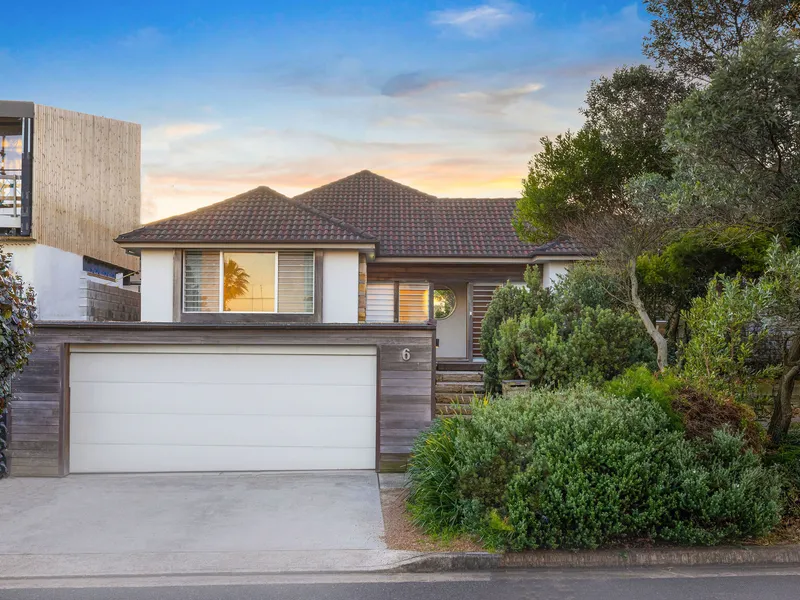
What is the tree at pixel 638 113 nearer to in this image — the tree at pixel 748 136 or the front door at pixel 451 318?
the tree at pixel 748 136

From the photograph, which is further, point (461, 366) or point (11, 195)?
point (461, 366)

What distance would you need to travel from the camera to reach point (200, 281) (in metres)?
14.2

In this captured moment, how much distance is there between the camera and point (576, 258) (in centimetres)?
1562

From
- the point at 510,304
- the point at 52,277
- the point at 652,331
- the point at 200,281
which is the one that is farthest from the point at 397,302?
the point at 52,277

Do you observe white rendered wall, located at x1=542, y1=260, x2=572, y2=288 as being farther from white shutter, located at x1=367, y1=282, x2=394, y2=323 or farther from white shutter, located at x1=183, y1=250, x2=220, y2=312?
white shutter, located at x1=183, y1=250, x2=220, y2=312

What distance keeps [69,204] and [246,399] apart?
7941mm

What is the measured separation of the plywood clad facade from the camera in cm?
1367

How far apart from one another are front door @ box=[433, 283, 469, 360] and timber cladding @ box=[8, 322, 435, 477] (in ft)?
25.9

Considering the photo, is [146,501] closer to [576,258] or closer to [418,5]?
[418,5]

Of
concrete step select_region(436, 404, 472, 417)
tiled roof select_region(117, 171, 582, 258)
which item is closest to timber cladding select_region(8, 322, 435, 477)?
concrete step select_region(436, 404, 472, 417)

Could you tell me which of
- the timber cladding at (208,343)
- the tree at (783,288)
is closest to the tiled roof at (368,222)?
the timber cladding at (208,343)

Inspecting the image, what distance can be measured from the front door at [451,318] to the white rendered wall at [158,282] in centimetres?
697

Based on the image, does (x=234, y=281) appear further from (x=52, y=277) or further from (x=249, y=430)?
(x=249, y=430)

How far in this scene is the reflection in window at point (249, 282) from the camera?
1412 centimetres
